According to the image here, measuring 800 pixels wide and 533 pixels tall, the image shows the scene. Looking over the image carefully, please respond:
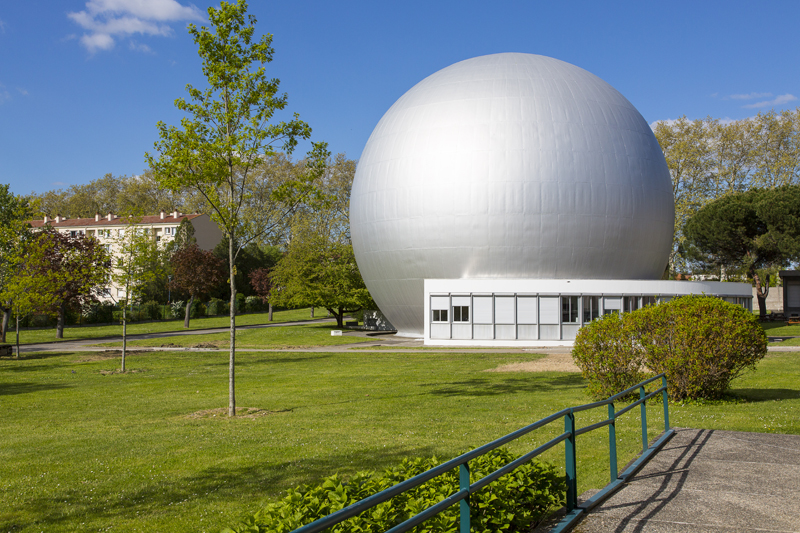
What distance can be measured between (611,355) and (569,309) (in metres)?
22.0

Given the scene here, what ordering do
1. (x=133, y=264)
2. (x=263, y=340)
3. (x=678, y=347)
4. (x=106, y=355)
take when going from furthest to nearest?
1. (x=263, y=340)
2. (x=106, y=355)
3. (x=133, y=264)
4. (x=678, y=347)

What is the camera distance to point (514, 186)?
113 feet

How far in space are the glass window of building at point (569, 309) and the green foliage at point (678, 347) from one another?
21105mm

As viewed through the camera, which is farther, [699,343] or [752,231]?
[752,231]

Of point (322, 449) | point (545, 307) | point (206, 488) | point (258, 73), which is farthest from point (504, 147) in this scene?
point (206, 488)

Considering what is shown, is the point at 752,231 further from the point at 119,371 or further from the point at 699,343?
the point at 119,371

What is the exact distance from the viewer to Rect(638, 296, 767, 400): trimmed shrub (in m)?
13.1

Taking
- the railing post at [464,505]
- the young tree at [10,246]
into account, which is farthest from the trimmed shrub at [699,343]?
the young tree at [10,246]

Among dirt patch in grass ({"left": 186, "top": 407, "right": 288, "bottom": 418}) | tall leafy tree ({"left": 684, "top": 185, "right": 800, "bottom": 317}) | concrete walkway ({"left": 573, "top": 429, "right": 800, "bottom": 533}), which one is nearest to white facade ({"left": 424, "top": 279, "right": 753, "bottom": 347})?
tall leafy tree ({"left": 684, "top": 185, "right": 800, "bottom": 317})

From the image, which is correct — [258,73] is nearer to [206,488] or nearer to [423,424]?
[423,424]

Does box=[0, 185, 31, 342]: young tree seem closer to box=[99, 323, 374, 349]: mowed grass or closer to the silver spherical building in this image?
box=[99, 323, 374, 349]: mowed grass

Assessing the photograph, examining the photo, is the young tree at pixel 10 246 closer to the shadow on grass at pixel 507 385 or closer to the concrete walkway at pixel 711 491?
the shadow on grass at pixel 507 385

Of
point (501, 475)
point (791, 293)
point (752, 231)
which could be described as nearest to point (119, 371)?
point (501, 475)

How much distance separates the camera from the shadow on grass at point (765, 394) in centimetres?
1442
